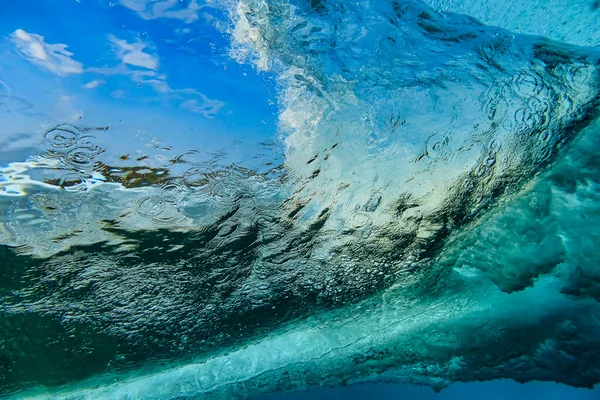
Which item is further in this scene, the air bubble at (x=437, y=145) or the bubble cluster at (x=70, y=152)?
the air bubble at (x=437, y=145)

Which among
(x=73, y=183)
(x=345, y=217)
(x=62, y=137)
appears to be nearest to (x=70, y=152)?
(x=62, y=137)

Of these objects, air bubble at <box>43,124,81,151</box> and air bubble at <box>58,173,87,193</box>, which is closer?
air bubble at <box>43,124,81,151</box>

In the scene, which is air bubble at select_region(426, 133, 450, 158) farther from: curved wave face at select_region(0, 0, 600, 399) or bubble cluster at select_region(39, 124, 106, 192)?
bubble cluster at select_region(39, 124, 106, 192)

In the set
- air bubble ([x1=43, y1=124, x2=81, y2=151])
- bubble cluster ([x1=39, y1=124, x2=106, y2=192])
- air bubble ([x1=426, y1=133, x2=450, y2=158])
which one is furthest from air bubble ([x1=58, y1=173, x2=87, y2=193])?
air bubble ([x1=426, y1=133, x2=450, y2=158])

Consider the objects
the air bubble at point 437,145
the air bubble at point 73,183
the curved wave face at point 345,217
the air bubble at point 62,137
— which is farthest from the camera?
the air bubble at point 437,145

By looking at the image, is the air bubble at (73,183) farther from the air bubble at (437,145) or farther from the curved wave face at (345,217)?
the air bubble at (437,145)

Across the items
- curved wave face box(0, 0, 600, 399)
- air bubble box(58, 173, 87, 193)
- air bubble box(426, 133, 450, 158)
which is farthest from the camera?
air bubble box(426, 133, 450, 158)

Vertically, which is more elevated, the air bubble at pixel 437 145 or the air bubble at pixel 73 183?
the air bubble at pixel 73 183

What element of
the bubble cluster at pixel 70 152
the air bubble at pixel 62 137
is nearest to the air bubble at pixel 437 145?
the bubble cluster at pixel 70 152

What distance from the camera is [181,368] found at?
1348 centimetres

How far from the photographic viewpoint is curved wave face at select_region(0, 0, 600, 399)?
486cm

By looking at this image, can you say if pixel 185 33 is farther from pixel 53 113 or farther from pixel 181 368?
pixel 181 368

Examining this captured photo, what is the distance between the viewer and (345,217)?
7660 mm

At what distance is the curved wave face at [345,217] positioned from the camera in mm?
4863
